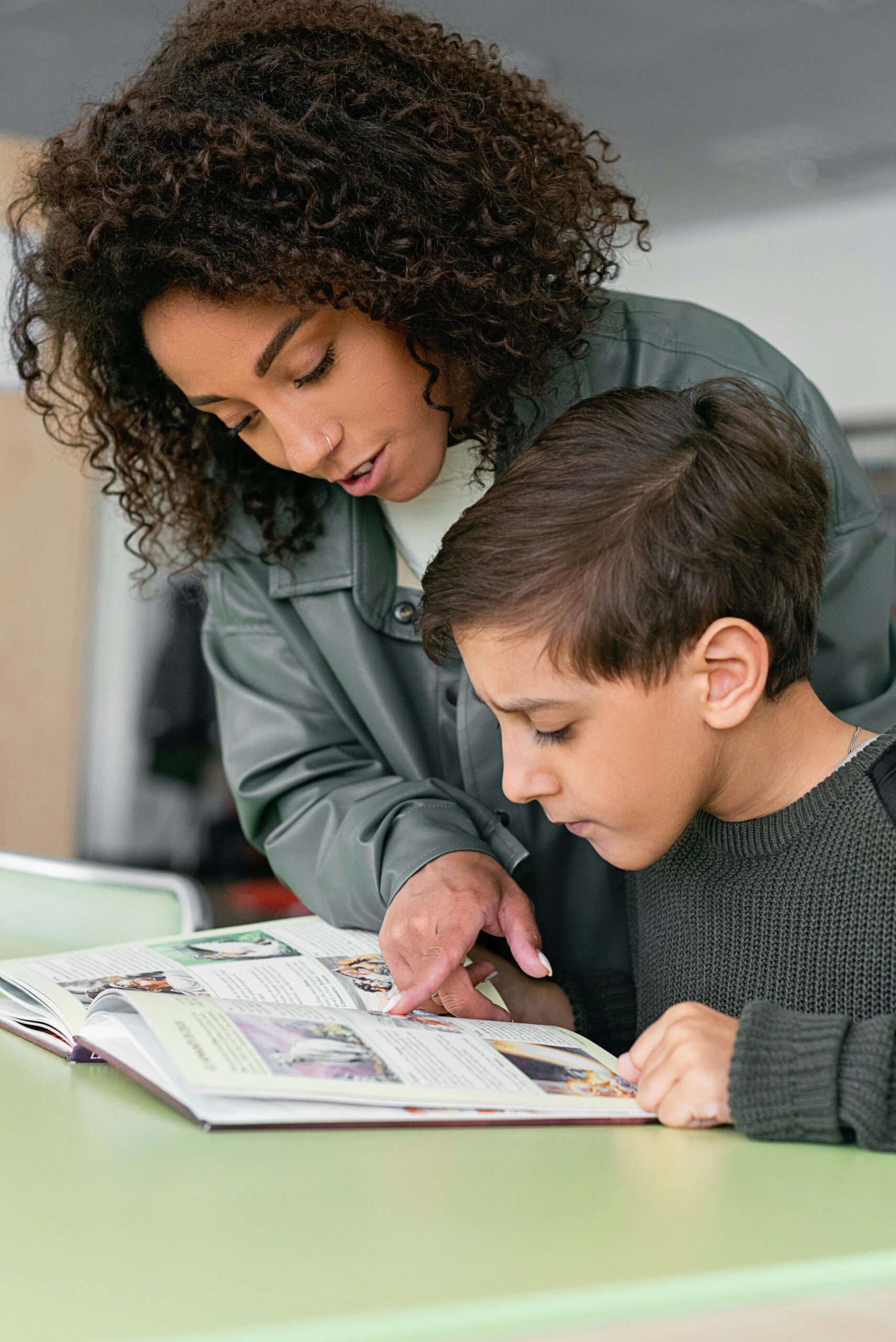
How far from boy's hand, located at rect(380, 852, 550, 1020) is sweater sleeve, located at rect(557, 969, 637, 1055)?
0.13 m

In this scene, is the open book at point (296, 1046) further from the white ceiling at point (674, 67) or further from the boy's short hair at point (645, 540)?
the white ceiling at point (674, 67)

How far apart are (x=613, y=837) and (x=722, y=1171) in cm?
32

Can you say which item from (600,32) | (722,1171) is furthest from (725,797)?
(600,32)

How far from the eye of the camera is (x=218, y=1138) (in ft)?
2.25

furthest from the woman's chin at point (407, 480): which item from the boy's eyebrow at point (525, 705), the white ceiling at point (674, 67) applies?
the white ceiling at point (674, 67)

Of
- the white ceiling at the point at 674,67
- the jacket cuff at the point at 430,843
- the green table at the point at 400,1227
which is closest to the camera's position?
the green table at the point at 400,1227

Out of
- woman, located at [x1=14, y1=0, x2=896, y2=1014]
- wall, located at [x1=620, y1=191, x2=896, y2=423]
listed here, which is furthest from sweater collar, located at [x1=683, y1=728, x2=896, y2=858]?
wall, located at [x1=620, y1=191, x2=896, y2=423]

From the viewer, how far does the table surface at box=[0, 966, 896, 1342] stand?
0.50m

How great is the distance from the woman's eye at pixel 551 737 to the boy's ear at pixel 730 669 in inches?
3.9

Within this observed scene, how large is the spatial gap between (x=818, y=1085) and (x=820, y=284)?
488 centimetres

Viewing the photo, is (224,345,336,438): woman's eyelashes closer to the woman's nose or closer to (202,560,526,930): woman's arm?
the woman's nose

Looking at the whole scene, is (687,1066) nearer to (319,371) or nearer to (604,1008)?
(604,1008)

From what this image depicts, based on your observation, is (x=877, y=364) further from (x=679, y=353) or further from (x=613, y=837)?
(x=613, y=837)

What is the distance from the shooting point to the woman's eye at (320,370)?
1042 millimetres
